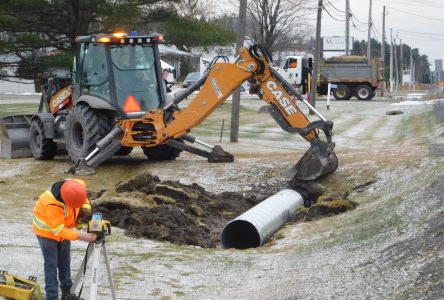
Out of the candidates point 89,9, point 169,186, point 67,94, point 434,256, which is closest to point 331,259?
point 434,256

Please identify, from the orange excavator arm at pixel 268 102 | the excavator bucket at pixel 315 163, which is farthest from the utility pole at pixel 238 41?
the excavator bucket at pixel 315 163

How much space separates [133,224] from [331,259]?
13.0ft

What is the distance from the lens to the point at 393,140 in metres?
25.7

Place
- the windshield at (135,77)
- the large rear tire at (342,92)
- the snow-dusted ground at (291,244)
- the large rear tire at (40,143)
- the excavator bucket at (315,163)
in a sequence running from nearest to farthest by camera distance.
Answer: the snow-dusted ground at (291,244), the excavator bucket at (315,163), the windshield at (135,77), the large rear tire at (40,143), the large rear tire at (342,92)

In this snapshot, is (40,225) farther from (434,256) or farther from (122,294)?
(434,256)

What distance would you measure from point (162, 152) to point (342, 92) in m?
32.6

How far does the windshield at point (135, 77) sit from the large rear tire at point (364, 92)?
3386 centimetres

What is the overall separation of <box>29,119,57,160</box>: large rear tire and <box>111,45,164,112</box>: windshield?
2878 mm

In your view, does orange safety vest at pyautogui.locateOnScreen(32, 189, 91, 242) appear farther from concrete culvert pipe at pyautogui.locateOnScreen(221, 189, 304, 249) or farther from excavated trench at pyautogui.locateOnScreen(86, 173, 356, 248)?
concrete culvert pipe at pyautogui.locateOnScreen(221, 189, 304, 249)

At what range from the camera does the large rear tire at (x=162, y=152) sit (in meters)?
18.8

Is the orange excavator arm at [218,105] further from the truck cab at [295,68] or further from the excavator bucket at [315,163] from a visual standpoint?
the truck cab at [295,68]

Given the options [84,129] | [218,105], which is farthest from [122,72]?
[218,105]

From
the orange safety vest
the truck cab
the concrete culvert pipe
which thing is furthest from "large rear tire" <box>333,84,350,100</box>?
the orange safety vest

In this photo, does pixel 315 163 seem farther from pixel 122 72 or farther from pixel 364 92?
pixel 364 92
